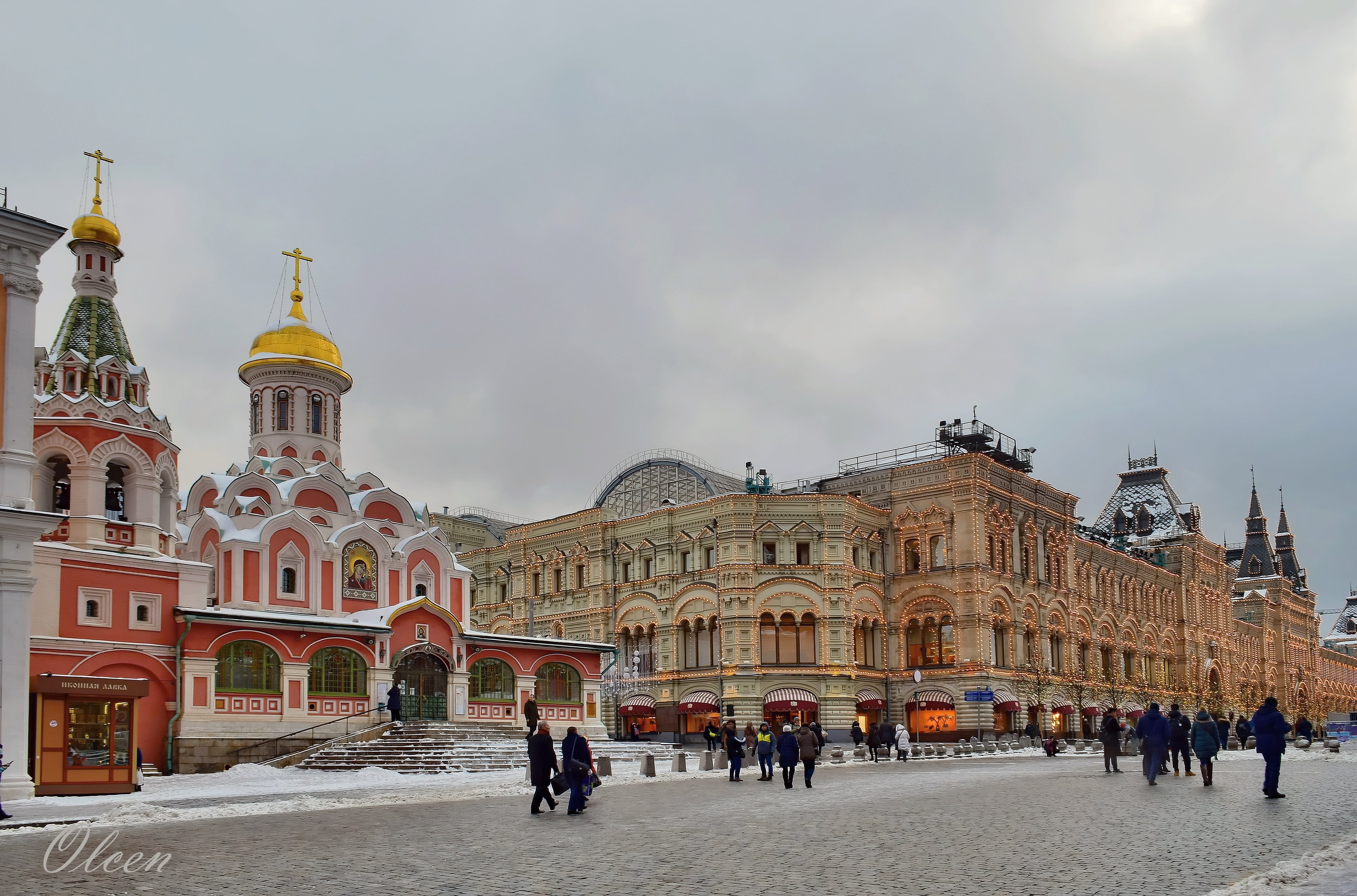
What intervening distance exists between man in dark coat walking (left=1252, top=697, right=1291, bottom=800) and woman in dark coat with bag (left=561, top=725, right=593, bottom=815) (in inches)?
402

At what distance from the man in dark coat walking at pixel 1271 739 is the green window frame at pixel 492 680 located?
29167mm

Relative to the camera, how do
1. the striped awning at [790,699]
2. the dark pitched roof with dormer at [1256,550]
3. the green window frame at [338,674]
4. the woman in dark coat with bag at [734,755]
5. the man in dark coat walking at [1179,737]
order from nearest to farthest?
the man in dark coat walking at [1179,737] < the woman in dark coat with bag at [734,755] < the green window frame at [338,674] < the striped awning at [790,699] < the dark pitched roof with dormer at [1256,550]

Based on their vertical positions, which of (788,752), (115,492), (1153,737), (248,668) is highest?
(115,492)

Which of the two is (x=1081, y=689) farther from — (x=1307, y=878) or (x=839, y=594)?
(x=1307, y=878)

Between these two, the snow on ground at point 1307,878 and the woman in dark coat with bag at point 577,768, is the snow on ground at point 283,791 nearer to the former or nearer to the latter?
the woman in dark coat with bag at point 577,768

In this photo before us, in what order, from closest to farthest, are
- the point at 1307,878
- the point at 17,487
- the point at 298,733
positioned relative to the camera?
1. the point at 1307,878
2. the point at 17,487
3. the point at 298,733

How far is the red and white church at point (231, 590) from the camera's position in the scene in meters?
31.5

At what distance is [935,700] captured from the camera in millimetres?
58469

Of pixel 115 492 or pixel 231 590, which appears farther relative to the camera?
pixel 231 590

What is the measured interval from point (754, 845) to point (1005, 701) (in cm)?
4661

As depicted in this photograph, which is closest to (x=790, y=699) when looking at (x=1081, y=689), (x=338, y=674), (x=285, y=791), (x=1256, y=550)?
(x=1081, y=689)

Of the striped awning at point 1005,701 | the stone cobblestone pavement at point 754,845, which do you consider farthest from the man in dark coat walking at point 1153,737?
the striped awning at point 1005,701

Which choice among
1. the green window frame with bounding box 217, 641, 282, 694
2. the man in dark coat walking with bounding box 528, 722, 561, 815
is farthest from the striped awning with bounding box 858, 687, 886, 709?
the man in dark coat walking with bounding box 528, 722, 561, 815

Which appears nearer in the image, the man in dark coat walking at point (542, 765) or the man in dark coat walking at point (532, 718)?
the man in dark coat walking at point (542, 765)
